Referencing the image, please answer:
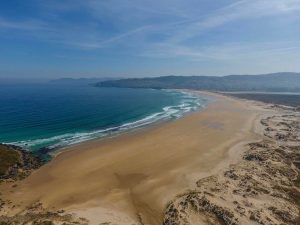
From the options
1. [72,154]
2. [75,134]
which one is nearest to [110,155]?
[72,154]

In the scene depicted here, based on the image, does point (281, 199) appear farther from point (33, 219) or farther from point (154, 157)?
point (33, 219)

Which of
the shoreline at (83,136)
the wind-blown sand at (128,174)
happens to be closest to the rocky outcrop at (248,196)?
the wind-blown sand at (128,174)

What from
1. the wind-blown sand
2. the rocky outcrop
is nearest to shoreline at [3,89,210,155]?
the wind-blown sand

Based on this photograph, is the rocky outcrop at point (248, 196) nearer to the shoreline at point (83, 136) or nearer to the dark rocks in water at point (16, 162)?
the dark rocks in water at point (16, 162)

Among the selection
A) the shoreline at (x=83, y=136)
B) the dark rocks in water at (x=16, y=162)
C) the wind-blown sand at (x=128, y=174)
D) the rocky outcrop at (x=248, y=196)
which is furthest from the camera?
the shoreline at (x=83, y=136)

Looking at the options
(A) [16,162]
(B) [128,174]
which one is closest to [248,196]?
(B) [128,174]

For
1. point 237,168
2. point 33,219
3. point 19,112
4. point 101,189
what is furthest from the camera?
point 19,112

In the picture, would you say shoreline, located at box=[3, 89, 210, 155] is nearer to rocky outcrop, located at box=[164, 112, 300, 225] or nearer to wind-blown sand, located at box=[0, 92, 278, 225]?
wind-blown sand, located at box=[0, 92, 278, 225]
